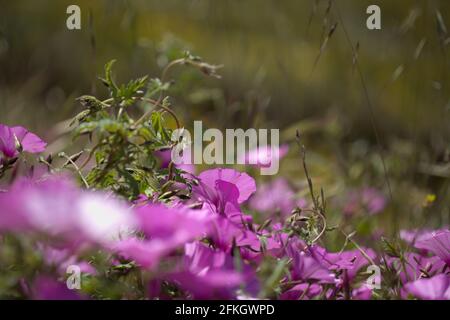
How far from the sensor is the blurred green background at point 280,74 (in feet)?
4.37

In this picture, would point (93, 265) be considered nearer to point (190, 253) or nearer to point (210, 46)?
point (190, 253)

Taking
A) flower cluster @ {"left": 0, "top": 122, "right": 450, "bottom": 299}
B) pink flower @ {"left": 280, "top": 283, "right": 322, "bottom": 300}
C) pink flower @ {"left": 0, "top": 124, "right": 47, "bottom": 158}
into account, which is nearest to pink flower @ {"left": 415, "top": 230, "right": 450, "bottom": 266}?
flower cluster @ {"left": 0, "top": 122, "right": 450, "bottom": 299}

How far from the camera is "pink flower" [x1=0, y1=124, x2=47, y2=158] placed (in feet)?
2.31

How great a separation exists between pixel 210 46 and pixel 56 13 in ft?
4.16

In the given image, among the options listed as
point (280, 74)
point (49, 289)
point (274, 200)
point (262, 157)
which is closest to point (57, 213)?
point (49, 289)

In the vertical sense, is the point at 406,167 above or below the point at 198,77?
below

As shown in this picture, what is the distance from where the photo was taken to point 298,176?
2.15 m

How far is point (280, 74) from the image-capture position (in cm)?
374

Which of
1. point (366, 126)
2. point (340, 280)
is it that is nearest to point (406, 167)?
point (340, 280)

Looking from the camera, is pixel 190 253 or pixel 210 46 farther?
pixel 210 46

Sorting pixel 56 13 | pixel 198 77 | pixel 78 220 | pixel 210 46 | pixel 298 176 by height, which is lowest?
pixel 298 176

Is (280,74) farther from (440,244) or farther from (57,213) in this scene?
(57,213)

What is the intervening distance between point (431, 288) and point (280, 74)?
125 inches

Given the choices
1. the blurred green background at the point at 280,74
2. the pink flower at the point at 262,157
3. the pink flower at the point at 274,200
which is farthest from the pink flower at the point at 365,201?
the pink flower at the point at 262,157
